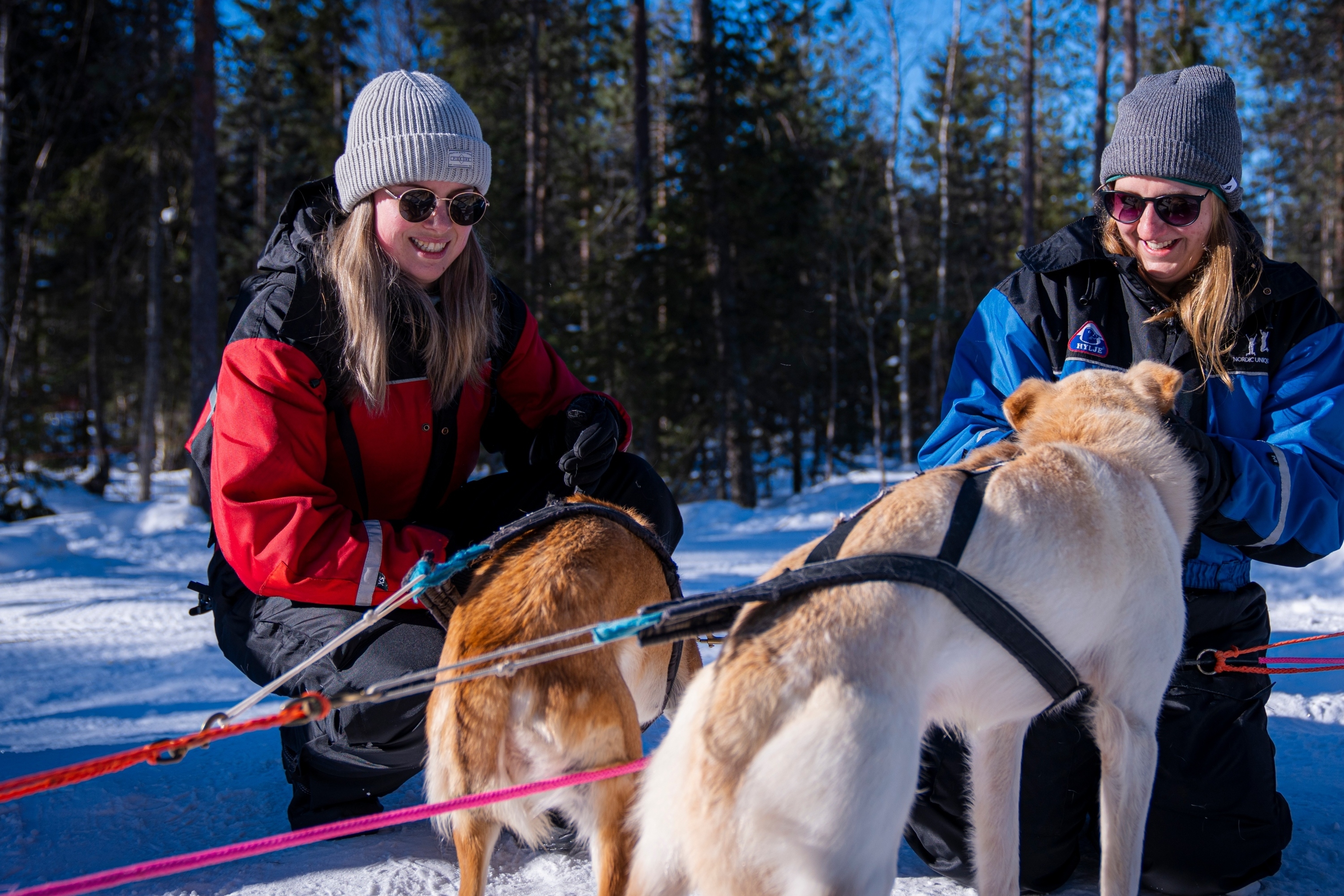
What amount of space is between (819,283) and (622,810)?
59.4 feet

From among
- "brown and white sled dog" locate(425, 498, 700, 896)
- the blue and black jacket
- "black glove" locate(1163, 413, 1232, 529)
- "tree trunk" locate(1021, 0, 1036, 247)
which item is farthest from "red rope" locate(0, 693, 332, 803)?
"tree trunk" locate(1021, 0, 1036, 247)

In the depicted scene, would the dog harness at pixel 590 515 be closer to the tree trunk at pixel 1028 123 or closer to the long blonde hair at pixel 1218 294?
the long blonde hair at pixel 1218 294

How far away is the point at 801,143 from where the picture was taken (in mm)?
16328

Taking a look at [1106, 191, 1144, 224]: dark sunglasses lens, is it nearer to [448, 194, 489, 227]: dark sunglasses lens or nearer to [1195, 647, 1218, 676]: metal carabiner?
[1195, 647, 1218, 676]: metal carabiner

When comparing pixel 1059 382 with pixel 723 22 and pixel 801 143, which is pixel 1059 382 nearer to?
pixel 723 22

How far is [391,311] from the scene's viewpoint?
2459 millimetres

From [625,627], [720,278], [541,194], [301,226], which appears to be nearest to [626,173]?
[541,194]

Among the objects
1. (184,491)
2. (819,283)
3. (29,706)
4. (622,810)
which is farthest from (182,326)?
(622,810)

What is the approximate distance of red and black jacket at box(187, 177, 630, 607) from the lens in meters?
2.10

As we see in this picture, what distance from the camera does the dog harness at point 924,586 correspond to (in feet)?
4.37

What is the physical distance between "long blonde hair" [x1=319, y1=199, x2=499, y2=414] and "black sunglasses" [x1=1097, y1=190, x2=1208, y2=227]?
1948 millimetres

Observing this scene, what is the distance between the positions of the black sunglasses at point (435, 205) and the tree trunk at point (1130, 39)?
12.4 meters

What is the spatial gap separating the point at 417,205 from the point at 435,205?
5 centimetres

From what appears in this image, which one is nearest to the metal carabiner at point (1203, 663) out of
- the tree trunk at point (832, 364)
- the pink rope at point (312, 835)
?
the pink rope at point (312, 835)
